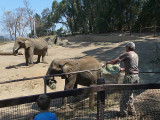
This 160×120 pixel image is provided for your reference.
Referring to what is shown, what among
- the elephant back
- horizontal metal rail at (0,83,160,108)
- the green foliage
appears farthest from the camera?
the green foliage

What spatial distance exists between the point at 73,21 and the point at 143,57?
114ft

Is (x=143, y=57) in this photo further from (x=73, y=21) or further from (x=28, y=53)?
(x=73, y=21)

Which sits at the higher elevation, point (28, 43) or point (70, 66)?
point (28, 43)

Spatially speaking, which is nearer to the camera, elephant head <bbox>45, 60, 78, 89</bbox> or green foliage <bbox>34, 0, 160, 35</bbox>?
elephant head <bbox>45, 60, 78, 89</bbox>

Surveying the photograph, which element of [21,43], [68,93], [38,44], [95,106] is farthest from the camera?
[38,44]

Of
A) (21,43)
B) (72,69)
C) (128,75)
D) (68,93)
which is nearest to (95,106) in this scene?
(128,75)

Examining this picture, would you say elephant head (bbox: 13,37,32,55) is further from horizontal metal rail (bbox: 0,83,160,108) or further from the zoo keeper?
horizontal metal rail (bbox: 0,83,160,108)

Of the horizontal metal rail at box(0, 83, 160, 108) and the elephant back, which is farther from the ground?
the elephant back

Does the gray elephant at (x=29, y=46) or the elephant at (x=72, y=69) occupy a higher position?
the gray elephant at (x=29, y=46)

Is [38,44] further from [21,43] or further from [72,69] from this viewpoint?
[72,69]

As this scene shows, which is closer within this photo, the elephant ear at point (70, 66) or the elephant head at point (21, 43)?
the elephant ear at point (70, 66)

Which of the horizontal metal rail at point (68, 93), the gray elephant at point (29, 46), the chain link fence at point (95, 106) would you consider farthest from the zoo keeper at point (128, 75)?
the gray elephant at point (29, 46)

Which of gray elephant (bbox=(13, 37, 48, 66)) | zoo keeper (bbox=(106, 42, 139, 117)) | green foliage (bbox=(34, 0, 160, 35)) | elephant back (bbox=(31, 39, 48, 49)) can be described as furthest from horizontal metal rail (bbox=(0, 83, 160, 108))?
green foliage (bbox=(34, 0, 160, 35))

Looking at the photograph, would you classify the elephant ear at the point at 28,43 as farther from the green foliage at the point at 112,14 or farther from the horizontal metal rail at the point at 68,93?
the green foliage at the point at 112,14
